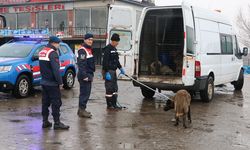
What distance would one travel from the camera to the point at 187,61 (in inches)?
412

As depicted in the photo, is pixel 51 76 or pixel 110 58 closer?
pixel 51 76

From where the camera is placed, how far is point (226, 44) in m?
13.0

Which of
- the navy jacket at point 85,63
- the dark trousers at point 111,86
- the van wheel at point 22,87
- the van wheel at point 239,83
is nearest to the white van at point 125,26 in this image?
the dark trousers at point 111,86

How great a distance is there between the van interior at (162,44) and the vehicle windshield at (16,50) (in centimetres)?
332

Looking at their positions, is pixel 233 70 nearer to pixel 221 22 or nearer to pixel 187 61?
pixel 221 22

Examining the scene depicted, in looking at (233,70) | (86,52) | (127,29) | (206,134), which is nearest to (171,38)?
(127,29)

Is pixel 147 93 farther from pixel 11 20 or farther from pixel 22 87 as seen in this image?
pixel 11 20

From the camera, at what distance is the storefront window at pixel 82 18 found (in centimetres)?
3656

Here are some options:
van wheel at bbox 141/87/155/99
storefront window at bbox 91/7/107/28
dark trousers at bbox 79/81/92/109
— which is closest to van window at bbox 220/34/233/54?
van wheel at bbox 141/87/155/99

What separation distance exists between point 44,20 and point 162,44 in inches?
1108

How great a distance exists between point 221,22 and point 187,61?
9.60 ft

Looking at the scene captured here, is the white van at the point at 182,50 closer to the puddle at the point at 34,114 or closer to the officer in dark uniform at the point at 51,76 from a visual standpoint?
the puddle at the point at 34,114

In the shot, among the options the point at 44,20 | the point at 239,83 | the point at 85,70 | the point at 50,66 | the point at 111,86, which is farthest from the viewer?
the point at 44,20

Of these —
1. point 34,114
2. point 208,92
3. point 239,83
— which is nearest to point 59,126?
point 34,114
